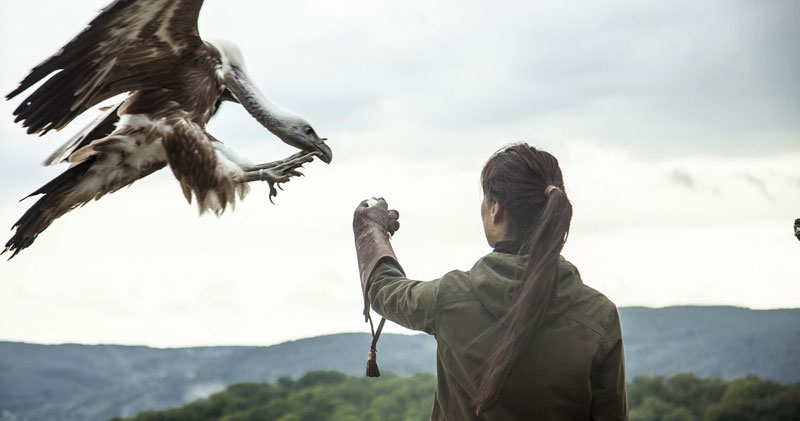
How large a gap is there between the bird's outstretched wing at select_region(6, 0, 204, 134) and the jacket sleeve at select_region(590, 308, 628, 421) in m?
1.78

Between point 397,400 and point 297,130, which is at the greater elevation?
point 297,130

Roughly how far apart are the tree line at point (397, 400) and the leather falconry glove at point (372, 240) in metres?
17.1

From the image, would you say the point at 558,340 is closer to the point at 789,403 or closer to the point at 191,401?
the point at 789,403

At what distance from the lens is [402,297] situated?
198 cm

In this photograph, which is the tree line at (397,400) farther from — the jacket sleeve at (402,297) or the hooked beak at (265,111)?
the jacket sleeve at (402,297)

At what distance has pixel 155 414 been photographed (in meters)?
25.3

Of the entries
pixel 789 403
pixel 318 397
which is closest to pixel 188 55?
pixel 789 403

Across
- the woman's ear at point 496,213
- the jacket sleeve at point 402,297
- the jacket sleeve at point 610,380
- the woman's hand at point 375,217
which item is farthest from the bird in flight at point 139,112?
the jacket sleeve at point 610,380

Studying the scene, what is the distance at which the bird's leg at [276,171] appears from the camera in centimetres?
265

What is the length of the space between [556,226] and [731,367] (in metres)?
21.0

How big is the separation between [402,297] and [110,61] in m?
1.43

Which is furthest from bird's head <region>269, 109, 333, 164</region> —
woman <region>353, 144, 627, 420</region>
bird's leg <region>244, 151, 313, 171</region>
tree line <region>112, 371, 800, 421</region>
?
tree line <region>112, 371, 800, 421</region>

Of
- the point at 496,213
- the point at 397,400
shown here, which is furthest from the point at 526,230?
the point at 397,400

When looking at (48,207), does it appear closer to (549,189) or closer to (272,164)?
(272,164)
